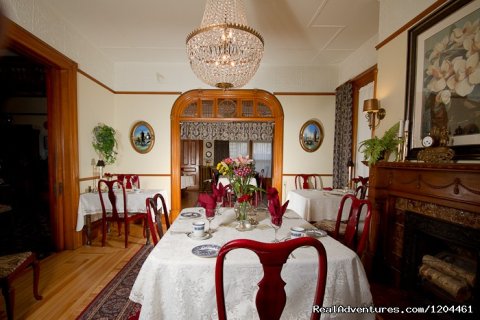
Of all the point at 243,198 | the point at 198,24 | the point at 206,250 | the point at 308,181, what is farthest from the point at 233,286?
the point at 308,181

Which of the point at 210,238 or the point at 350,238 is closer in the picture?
the point at 210,238

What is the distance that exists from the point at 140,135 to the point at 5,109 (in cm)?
348

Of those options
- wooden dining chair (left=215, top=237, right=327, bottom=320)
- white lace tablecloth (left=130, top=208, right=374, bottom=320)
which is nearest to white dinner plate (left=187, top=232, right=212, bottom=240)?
white lace tablecloth (left=130, top=208, right=374, bottom=320)

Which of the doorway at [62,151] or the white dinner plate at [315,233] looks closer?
the white dinner plate at [315,233]

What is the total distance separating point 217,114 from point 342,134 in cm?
255

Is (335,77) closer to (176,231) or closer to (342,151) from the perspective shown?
(342,151)

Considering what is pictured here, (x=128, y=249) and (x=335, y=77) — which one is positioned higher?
(x=335, y=77)

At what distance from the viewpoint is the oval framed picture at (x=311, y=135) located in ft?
16.0

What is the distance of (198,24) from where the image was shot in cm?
339

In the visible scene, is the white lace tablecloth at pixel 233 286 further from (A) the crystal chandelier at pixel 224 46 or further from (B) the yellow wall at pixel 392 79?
(B) the yellow wall at pixel 392 79

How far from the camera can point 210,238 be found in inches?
64.8

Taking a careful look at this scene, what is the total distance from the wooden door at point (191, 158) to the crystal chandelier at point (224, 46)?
6.98 m

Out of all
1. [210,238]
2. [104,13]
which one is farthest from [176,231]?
[104,13]

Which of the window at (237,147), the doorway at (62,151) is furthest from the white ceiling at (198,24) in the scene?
the window at (237,147)
